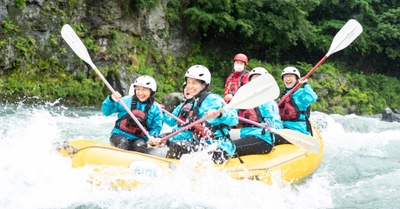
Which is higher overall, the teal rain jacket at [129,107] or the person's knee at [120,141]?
the teal rain jacket at [129,107]

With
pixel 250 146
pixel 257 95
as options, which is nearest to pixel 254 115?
pixel 250 146

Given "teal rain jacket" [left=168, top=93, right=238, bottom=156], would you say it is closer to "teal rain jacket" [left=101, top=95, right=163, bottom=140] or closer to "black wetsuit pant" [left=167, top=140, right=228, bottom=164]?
"black wetsuit pant" [left=167, top=140, right=228, bottom=164]

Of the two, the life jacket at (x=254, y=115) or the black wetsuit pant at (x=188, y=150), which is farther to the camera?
the life jacket at (x=254, y=115)

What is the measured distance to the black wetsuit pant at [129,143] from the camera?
4.66m

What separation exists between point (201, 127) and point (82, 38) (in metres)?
9.31

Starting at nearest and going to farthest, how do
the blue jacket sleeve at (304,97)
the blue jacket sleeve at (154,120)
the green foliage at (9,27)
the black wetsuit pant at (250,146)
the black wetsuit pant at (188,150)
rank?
the black wetsuit pant at (188,150), the black wetsuit pant at (250,146), the blue jacket sleeve at (154,120), the blue jacket sleeve at (304,97), the green foliage at (9,27)

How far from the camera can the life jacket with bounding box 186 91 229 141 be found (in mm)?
4195

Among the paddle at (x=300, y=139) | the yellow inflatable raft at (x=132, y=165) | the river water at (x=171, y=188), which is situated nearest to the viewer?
the river water at (x=171, y=188)

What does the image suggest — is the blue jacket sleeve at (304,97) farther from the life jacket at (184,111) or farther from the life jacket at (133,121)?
the life jacket at (133,121)

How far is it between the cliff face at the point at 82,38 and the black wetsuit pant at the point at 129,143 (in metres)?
6.81

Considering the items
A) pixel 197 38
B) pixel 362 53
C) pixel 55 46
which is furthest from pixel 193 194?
pixel 362 53

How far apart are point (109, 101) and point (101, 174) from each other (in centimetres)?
129

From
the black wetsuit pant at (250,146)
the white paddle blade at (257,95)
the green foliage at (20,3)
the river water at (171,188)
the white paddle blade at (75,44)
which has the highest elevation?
the green foliage at (20,3)

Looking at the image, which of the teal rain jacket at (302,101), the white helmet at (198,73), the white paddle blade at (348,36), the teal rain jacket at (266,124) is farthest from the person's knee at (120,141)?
the white paddle blade at (348,36)
